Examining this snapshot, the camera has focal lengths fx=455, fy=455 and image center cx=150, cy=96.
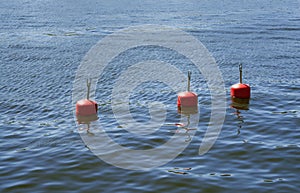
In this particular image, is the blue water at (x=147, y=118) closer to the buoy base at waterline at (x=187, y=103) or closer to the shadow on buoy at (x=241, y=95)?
the shadow on buoy at (x=241, y=95)

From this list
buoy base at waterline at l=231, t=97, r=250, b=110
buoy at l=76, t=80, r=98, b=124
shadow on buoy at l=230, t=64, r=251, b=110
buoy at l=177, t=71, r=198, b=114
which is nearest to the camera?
buoy at l=76, t=80, r=98, b=124

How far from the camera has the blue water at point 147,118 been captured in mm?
16359

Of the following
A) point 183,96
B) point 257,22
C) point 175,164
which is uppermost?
point 257,22

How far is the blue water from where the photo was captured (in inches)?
644

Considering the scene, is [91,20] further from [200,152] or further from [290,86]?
[200,152]

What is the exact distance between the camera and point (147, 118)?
922 inches

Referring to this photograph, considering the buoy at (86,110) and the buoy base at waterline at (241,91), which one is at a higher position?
the buoy base at waterline at (241,91)

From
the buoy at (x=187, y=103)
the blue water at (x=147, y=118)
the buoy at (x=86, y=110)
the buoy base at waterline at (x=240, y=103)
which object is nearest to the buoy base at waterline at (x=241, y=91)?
the buoy base at waterline at (x=240, y=103)

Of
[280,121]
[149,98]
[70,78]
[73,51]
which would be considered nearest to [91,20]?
[73,51]

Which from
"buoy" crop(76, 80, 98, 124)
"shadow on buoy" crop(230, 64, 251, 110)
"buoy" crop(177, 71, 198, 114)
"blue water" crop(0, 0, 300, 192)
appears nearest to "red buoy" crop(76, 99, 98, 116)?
"buoy" crop(76, 80, 98, 124)

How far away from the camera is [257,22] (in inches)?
2251

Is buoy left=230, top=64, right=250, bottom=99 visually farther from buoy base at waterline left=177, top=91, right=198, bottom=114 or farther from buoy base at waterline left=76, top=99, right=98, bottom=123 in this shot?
buoy base at waterline left=76, top=99, right=98, bottom=123

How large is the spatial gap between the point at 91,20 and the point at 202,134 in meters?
46.5

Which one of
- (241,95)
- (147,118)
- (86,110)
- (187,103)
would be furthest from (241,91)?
(86,110)
